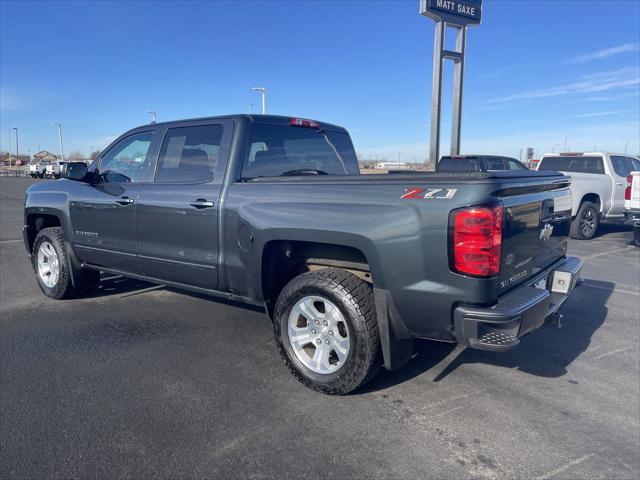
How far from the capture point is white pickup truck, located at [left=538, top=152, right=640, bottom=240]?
35.4 feet

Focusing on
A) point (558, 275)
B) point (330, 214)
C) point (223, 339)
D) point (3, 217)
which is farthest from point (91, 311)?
point (3, 217)

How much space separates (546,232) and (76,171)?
14.4 feet

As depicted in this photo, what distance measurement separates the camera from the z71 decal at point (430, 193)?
107 inches

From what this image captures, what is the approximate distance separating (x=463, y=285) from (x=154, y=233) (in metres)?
2.83

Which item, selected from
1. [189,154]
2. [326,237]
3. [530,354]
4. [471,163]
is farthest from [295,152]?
[471,163]

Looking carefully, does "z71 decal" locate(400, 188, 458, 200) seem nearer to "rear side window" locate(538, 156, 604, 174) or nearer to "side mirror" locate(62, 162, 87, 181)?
"side mirror" locate(62, 162, 87, 181)

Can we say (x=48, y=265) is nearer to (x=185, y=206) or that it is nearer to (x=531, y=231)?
(x=185, y=206)

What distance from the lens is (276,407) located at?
312cm

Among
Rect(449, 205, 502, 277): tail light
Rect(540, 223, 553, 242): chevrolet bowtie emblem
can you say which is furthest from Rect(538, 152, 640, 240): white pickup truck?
Rect(449, 205, 502, 277): tail light

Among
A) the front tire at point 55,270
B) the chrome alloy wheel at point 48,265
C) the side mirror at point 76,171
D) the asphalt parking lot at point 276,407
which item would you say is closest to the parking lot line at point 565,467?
the asphalt parking lot at point 276,407

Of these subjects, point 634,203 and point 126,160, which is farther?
point 634,203

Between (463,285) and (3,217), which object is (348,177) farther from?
(3,217)

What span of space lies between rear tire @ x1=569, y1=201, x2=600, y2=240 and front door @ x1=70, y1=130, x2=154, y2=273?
9.59 metres

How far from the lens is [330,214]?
10.4 feet
